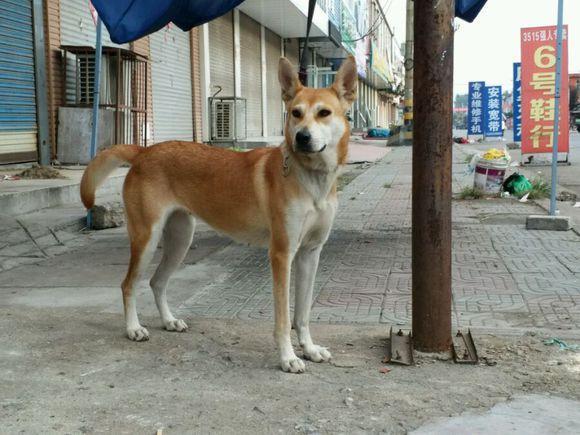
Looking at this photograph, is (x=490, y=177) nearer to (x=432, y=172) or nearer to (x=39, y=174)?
(x=39, y=174)

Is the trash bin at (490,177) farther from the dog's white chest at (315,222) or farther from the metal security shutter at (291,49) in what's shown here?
the metal security shutter at (291,49)

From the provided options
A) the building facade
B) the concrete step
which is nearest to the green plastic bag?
the building facade

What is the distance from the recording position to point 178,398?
3168 mm

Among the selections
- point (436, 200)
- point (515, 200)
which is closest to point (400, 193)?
point (515, 200)

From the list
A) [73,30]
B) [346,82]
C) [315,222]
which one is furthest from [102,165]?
[73,30]

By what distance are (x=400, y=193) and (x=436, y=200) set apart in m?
8.46

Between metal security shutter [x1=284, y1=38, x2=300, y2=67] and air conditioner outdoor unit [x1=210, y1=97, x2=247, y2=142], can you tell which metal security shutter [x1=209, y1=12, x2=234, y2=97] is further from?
metal security shutter [x1=284, y1=38, x2=300, y2=67]

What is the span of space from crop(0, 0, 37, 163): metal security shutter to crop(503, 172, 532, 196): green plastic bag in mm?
8024

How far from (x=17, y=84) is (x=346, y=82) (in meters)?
8.36

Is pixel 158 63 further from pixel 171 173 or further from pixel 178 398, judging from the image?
pixel 178 398

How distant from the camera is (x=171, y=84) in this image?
16.5m

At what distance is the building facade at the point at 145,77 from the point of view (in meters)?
10.6

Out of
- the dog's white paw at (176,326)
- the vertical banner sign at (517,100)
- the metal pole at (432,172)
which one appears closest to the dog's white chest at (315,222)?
the metal pole at (432,172)

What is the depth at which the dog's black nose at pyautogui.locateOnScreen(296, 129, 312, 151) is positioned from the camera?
3303 millimetres
